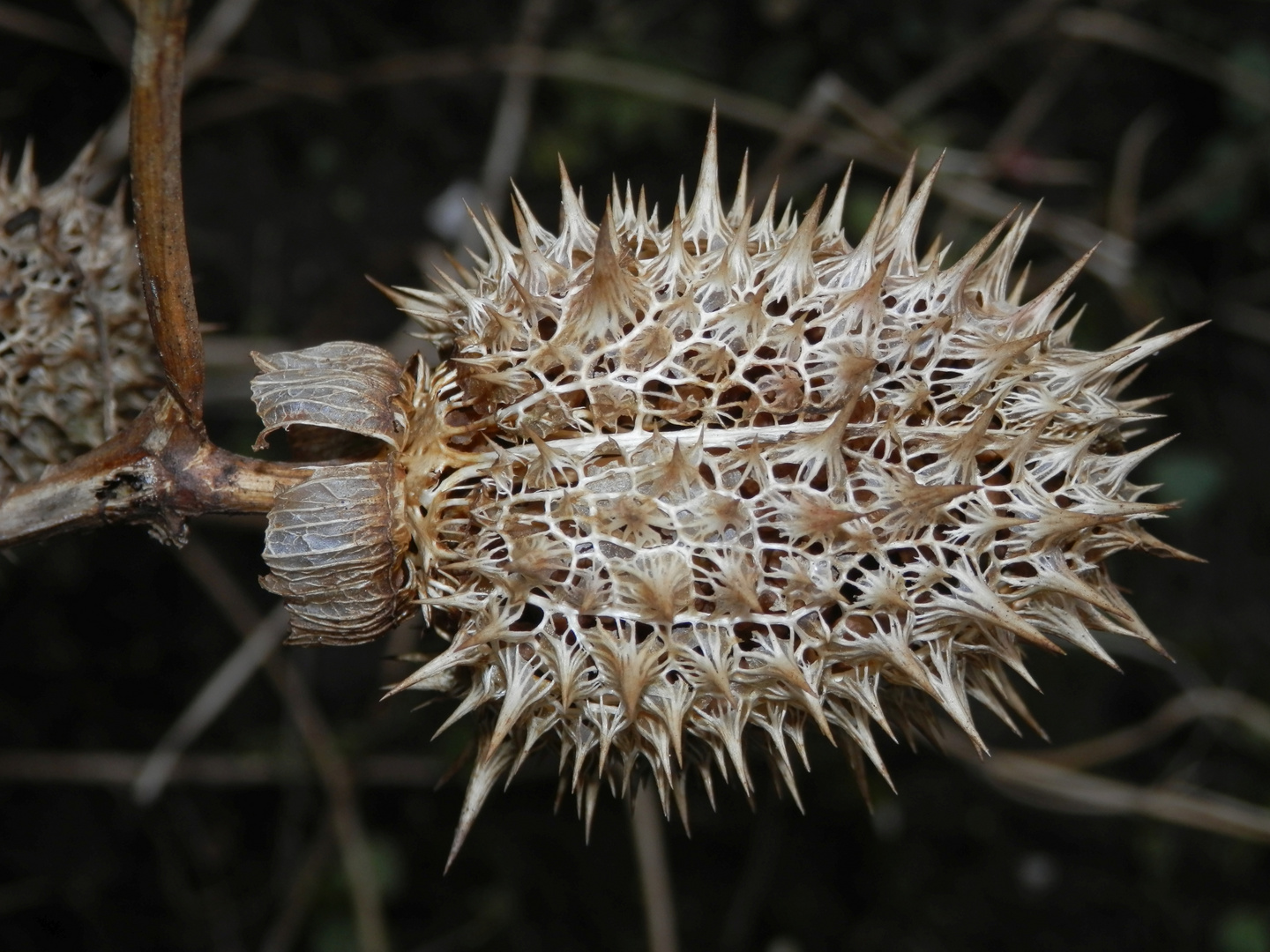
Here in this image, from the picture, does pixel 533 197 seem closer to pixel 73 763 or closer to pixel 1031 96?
pixel 1031 96

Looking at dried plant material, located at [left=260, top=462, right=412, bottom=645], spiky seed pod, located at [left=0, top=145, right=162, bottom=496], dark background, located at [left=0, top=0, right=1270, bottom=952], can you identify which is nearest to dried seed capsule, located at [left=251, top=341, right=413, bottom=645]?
dried plant material, located at [left=260, top=462, right=412, bottom=645]

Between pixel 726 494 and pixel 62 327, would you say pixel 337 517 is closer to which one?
pixel 726 494

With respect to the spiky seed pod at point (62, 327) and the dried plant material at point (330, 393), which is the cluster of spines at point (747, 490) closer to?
the dried plant material at point (330, 393)

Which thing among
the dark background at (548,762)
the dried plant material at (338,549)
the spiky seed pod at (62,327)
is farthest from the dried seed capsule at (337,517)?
the dark background at (548,762)

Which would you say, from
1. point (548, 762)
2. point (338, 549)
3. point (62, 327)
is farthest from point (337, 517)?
point (548, 762)

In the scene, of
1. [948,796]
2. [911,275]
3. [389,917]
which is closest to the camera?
[911,275]

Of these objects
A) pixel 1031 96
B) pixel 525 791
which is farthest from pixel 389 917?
pixel 1031 96
